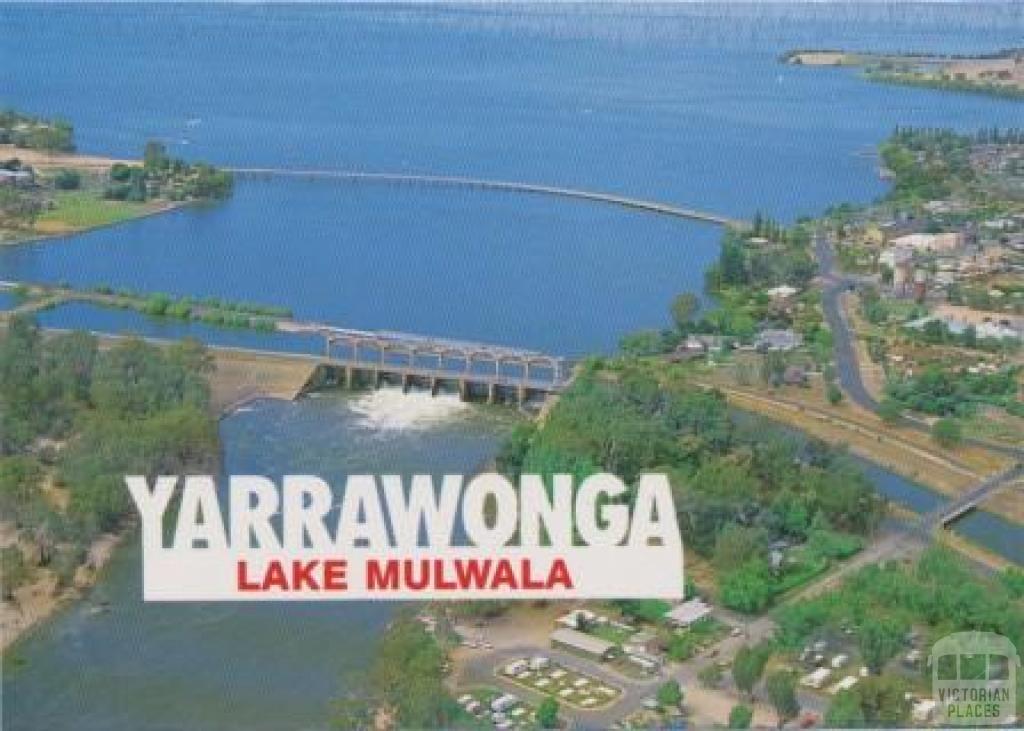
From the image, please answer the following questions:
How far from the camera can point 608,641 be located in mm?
6926

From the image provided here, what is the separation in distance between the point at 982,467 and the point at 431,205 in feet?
31.6

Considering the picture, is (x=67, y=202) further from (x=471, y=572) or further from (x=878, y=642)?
→ (x=878, y=642)

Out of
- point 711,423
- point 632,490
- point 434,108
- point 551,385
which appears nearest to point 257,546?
point 632,490

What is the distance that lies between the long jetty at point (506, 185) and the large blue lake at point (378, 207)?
331mm

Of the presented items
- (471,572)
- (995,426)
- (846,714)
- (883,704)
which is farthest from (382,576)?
(995,426)

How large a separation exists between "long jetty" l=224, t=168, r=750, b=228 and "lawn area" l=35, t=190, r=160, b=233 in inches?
103

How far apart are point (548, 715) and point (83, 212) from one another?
11.8m

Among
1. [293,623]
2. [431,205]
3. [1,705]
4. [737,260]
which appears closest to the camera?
[1,705]

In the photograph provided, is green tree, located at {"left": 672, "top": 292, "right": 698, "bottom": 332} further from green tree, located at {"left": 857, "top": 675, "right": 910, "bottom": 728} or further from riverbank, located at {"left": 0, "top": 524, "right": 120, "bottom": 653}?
green tree, located at {"left": 857, "top": 675, "right": 910, "bottom": 728}

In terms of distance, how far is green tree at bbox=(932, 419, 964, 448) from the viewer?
964 centimetres

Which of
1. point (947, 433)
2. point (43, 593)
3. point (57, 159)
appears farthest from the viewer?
point (57, 159)

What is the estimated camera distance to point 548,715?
20.3 ft

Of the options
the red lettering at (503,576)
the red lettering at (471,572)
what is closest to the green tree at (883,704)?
the red lettering at (503,576)

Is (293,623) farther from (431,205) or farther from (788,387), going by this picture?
(431,205)
